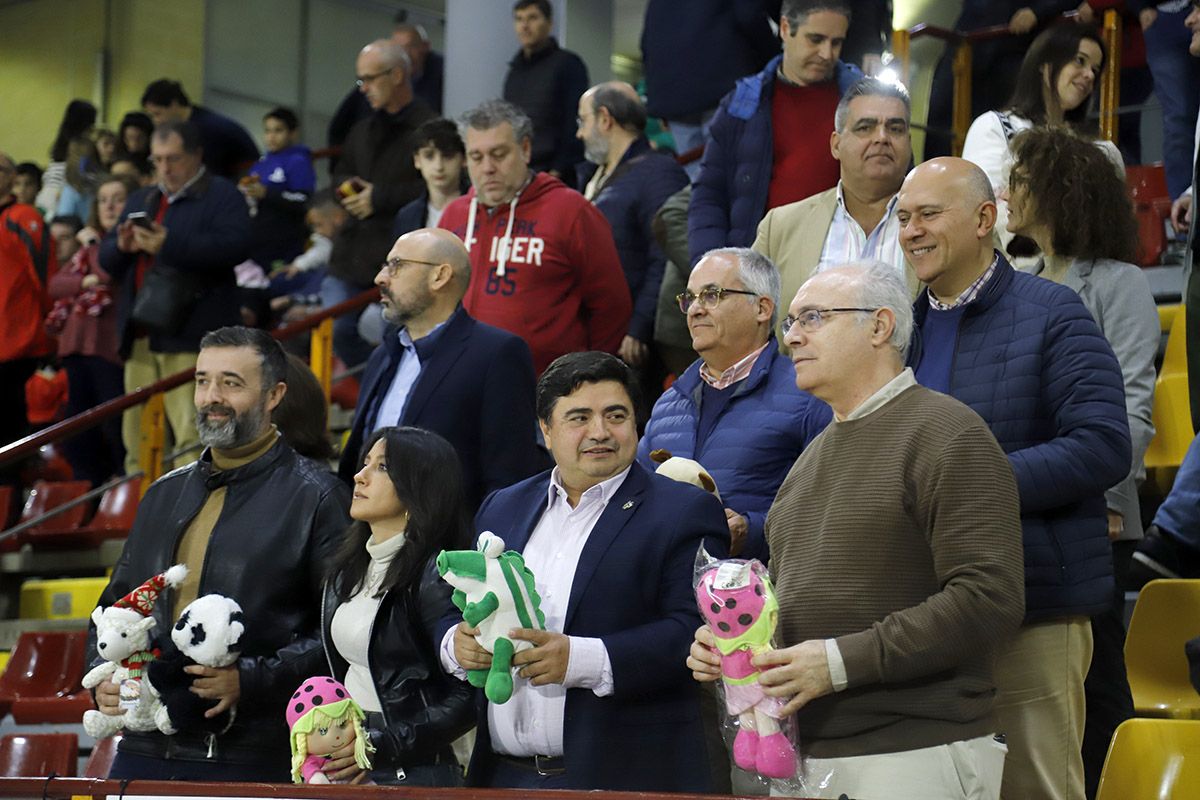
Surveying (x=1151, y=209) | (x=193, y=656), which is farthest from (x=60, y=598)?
(x=1151, y=209)

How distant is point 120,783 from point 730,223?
3.54 m

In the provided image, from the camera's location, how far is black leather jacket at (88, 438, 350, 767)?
4387 mm

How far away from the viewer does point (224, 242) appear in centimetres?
828

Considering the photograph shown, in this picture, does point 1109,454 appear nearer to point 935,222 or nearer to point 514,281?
point 935,222

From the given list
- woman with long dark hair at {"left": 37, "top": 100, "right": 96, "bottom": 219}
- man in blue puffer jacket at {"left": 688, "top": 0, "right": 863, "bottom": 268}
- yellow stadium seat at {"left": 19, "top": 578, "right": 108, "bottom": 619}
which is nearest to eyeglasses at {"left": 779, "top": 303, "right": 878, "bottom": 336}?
man in blue puffer jacket at {"left": 688, "top": 0, "right": 863, "bottom": 268}

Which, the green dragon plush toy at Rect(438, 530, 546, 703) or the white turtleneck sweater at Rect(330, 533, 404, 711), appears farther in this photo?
the white turtleneck sweater at Rect(330, 533, 404, 711)

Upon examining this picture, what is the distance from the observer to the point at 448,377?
5297 mm

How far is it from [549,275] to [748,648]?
326 centimetres

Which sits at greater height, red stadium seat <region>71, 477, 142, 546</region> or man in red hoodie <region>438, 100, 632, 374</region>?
man in red hoodie <region>438, 100, 632, 374</region>

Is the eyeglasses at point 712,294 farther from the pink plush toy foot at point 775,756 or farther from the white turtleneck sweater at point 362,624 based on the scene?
the pink plush toy foot at point 775,756

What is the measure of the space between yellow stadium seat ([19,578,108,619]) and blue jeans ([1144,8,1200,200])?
496 centimetres

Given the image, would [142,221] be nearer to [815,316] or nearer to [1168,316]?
[1168,316]

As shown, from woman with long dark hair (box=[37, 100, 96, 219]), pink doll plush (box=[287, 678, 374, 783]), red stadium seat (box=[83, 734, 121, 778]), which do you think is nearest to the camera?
pink doll plush (box=[287, 678, 374, 783])

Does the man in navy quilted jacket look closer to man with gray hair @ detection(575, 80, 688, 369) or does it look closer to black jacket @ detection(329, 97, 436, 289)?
man with gray hair @ detection(575, 80, 688, 369)
